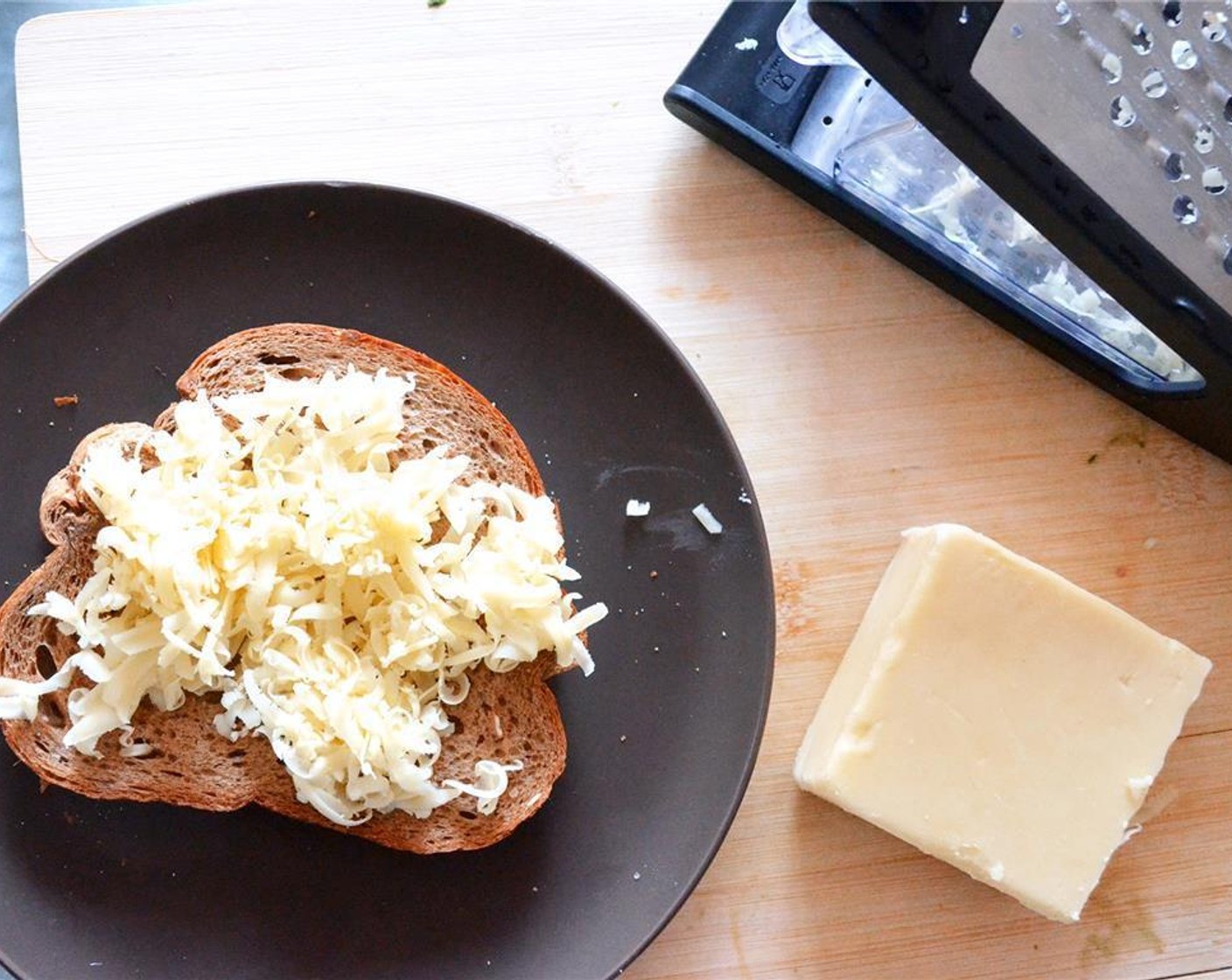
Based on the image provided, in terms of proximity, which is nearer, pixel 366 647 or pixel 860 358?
pixel 366 647

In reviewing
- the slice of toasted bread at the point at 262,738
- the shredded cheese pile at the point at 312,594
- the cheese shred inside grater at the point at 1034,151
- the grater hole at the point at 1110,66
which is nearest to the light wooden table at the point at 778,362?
the cheese shred inside grater at the point at 1034,151

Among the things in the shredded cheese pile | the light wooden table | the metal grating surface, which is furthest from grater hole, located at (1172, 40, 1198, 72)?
the shredded cheese pile

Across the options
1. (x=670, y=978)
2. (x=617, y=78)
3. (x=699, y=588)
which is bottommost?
(x=670, y=978)

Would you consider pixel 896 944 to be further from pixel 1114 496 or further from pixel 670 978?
pixel 1114 496

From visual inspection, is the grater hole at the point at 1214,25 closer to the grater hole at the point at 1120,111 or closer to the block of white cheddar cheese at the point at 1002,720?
the grater hole at the point at 1120,111

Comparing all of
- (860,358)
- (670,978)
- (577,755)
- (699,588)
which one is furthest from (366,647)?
(860,358)

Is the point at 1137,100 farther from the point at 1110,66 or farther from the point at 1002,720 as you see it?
the point at 1002,720
